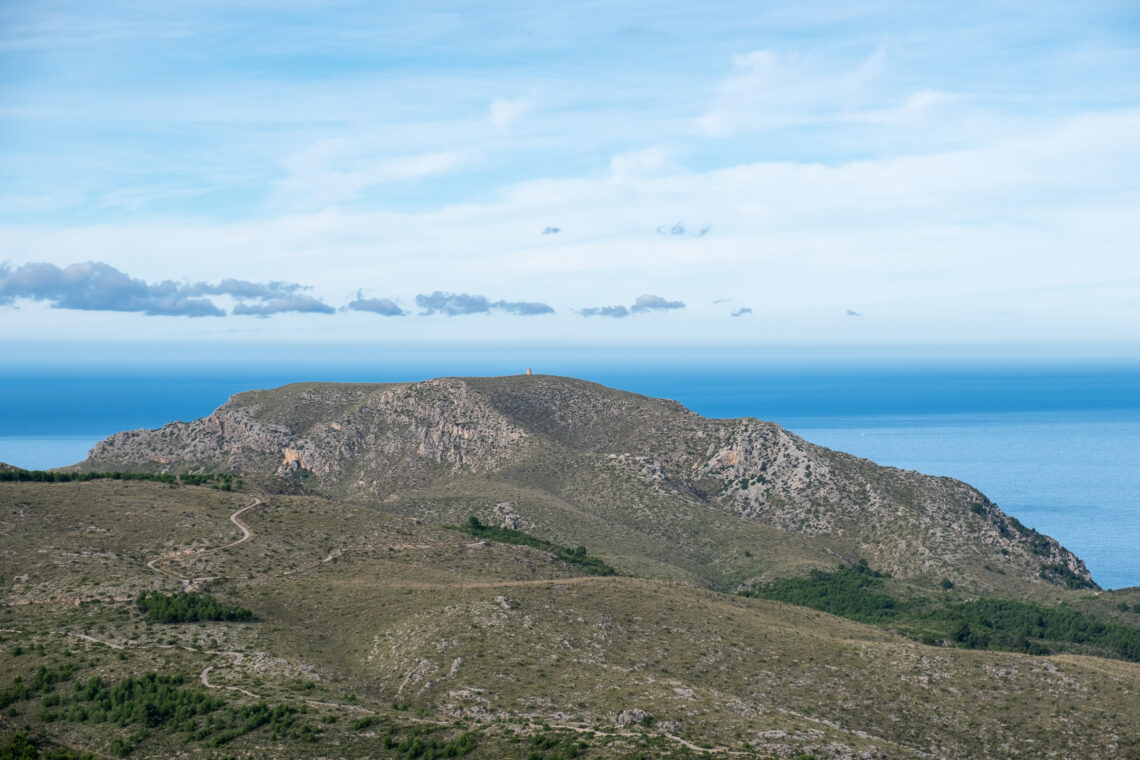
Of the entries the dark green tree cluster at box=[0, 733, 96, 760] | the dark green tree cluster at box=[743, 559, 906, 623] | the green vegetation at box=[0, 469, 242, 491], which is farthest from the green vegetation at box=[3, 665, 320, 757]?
the dark green tree cluster at box=[743, 559, 906, 623]

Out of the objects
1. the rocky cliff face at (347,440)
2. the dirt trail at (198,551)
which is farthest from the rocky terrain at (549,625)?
the rocky cliff face at (347,440)

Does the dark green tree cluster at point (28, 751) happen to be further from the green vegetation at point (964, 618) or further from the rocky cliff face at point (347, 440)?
the rocky cliff face at point (347, 440)

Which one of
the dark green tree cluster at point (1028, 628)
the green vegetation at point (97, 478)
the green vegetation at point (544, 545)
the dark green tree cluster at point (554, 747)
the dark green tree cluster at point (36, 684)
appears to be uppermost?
the green vegetation at point (97, 478)

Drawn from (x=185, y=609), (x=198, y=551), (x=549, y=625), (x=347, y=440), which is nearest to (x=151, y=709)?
(x=185, y=609)

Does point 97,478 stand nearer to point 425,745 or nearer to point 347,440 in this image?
point 425,745

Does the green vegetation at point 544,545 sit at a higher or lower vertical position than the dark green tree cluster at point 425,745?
lower

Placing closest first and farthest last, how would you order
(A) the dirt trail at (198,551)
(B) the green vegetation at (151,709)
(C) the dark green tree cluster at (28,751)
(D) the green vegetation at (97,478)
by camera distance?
(C) the dark green tree cluster at (28,751) → (B) the green vegetation at (151,709) → (A) the dirt trail at (198,551) → (D) the green vegetation at (97,478)

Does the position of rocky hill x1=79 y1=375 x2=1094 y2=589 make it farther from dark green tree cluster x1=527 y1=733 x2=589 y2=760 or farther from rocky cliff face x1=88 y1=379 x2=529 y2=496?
dark green tree cluster x1=527 y1=733 x2=589 y2=760
